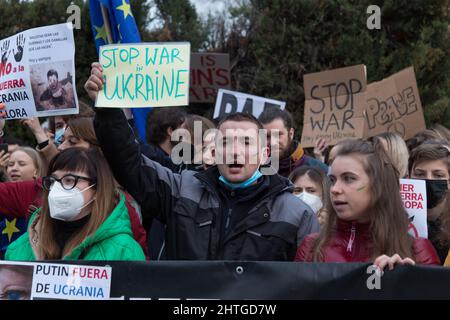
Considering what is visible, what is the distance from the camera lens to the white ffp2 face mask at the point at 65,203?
438 cm

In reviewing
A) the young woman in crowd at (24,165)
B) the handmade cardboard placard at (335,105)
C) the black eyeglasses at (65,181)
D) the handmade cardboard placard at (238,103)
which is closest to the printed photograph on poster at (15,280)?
the black eyeglasses at (65,181)

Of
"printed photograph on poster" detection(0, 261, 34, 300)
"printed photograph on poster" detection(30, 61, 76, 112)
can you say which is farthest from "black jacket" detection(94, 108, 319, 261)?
"printed photograph on poster" detection(30, 61, 76, 112)

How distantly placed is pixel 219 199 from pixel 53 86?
143 cm

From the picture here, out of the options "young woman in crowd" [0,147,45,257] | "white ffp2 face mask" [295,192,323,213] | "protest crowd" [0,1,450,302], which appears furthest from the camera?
"young woman in crowd" [0,147,45,257]

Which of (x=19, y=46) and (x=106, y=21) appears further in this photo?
(x=106, y=21)

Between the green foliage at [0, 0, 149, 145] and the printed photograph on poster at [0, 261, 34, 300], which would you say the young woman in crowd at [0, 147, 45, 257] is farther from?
the green foliage at [0, 0, 149, 145]

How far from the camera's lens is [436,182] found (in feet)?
17.0

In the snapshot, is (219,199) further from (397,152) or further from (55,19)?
(55,19)

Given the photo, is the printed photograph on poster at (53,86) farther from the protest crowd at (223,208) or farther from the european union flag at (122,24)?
the european union flag at (122,24)

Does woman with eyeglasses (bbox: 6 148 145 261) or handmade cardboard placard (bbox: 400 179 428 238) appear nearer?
woman with eyeglasses (bbox: 6 148 145 261)

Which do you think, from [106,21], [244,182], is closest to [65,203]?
[244,182]

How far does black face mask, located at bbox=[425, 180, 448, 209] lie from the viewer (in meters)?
5.07

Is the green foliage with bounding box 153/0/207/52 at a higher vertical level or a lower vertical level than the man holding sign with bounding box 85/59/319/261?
higher
